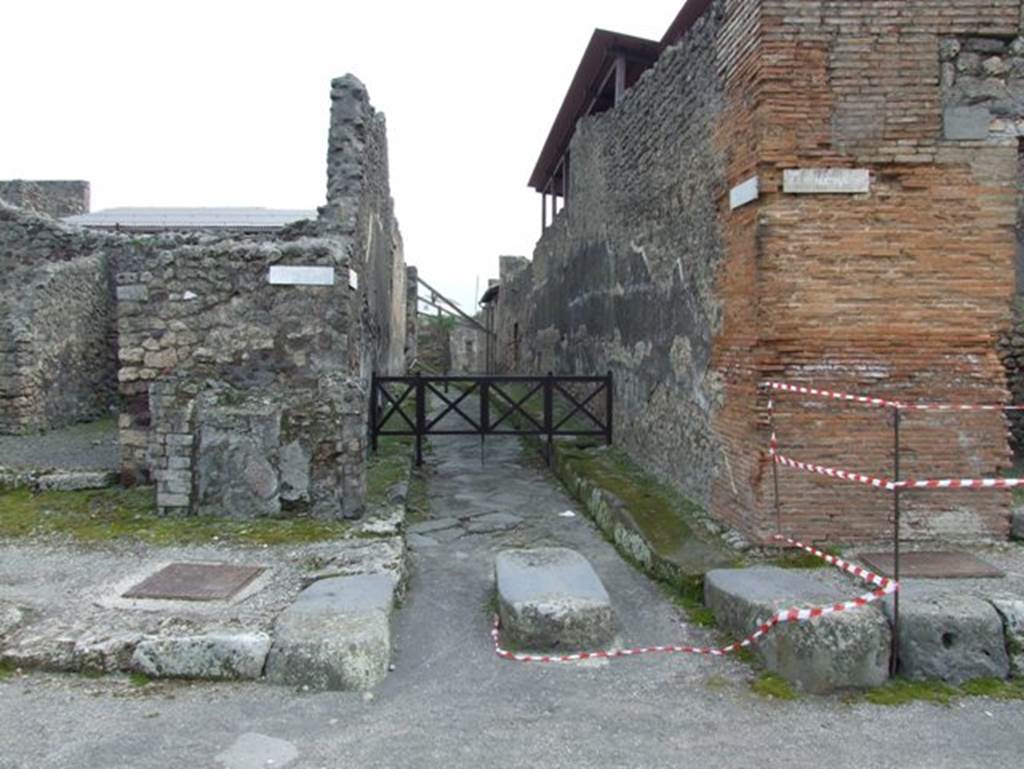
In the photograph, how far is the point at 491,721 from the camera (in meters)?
3.47

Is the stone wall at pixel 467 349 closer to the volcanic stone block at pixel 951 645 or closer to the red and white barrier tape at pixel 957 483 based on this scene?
the red and white barrier tape at pixel 957 483

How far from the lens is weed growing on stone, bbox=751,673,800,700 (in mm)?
3721

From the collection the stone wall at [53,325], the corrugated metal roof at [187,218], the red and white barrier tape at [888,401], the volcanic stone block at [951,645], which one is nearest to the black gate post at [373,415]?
→ the stone wall at [53,325]

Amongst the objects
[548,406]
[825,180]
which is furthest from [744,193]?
[548,406]

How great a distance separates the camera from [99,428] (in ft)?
33.6

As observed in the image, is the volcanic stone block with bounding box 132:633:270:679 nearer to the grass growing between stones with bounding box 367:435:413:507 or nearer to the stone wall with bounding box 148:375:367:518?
the stone wall with bounding box 148:375:367:518

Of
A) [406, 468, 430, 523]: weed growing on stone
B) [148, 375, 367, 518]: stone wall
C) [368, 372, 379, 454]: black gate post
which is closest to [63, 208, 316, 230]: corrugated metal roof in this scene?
[368, 372, 379, 454]: black gate post

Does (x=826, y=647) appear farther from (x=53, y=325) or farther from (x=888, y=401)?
(x=53, y=325)

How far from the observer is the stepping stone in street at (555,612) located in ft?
13.8

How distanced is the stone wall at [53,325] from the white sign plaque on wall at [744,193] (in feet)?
26.3

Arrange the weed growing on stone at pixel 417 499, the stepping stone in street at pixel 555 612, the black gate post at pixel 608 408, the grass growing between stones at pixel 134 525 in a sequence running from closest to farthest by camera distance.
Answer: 1. the stepping stone in street at pixel 555 612
2. the grass growing between stones at pixel 134 525
3. the weed growing on stone at pixel 417 499
4. the black gate post at pixel 608 408

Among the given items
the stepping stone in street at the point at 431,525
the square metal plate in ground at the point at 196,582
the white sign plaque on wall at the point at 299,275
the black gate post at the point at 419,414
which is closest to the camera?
the square metal plate in ground at the point at 196,582

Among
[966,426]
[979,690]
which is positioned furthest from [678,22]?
[979,690]

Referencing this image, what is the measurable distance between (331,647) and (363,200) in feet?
20.6
